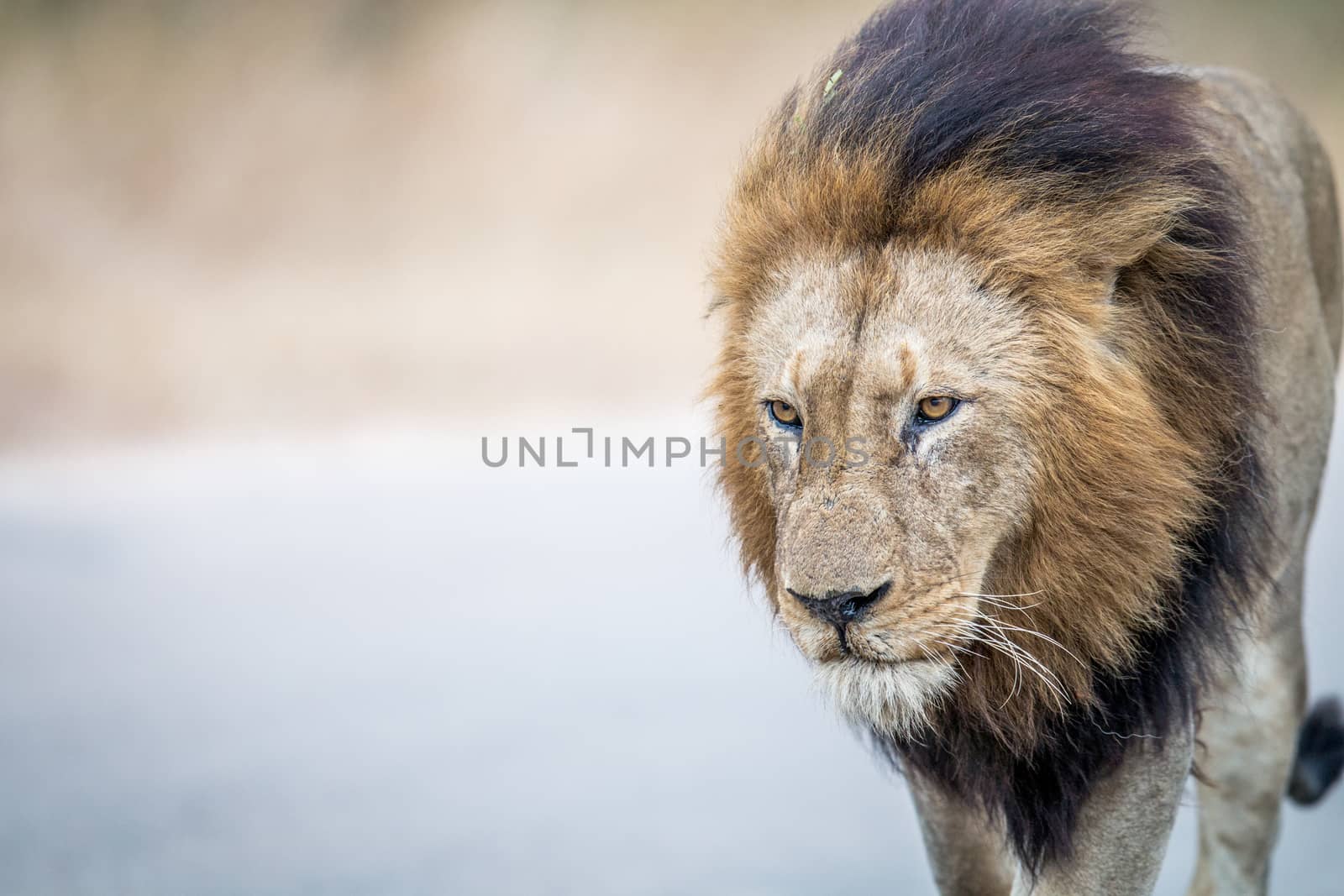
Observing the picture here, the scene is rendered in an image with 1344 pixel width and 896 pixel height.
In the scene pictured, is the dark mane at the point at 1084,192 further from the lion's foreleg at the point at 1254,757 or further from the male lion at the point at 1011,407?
the lion's foreleg at the point at 1254,757

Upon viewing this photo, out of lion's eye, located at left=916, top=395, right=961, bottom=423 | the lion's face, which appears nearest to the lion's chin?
the lion's face

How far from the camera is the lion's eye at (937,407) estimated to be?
210 cm

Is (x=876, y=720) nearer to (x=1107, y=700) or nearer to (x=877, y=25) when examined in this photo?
(x=1107, y=700)

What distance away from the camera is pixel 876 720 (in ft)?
6.96

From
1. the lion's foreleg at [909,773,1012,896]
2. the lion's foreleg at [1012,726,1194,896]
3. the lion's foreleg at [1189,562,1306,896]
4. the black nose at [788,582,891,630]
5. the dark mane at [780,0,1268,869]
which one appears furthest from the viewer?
the lion's foreleg at [1189,562,1306,896]

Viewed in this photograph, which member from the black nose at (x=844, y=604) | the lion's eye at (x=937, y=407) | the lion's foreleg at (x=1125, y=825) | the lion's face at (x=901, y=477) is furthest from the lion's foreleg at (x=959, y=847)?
Result: the lion's eye at (x=937, y=407)

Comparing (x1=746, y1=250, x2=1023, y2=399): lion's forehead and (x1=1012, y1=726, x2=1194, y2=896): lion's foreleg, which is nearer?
(x1=746, y1=250, x2=1023, y2=399): lion's forehead

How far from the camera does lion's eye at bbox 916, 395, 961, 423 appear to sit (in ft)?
6.88

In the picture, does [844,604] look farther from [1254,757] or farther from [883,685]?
[1254,757]

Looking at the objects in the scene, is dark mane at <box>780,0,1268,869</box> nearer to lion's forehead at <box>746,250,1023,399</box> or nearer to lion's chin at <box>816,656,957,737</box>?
lion's forehead at <box>746,250,1023,399</box>

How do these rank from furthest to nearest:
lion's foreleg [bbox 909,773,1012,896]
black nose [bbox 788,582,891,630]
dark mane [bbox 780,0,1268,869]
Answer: lion's foreleg [bbox 909,773,1012,896] → dark mane [bbox 780,0,1268,869] → black nose [bbox 788,582,891,630]

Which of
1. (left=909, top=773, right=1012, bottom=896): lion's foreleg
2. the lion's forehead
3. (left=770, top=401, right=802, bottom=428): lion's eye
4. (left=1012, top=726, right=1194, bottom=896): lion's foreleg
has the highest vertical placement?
the lion's forehead

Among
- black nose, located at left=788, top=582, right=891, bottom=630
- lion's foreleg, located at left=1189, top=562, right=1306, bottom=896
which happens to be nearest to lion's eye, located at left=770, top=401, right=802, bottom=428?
black nose, located at left=788, top=582, right=891, bottom=630

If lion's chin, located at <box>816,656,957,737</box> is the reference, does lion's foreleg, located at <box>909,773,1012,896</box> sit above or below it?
below
